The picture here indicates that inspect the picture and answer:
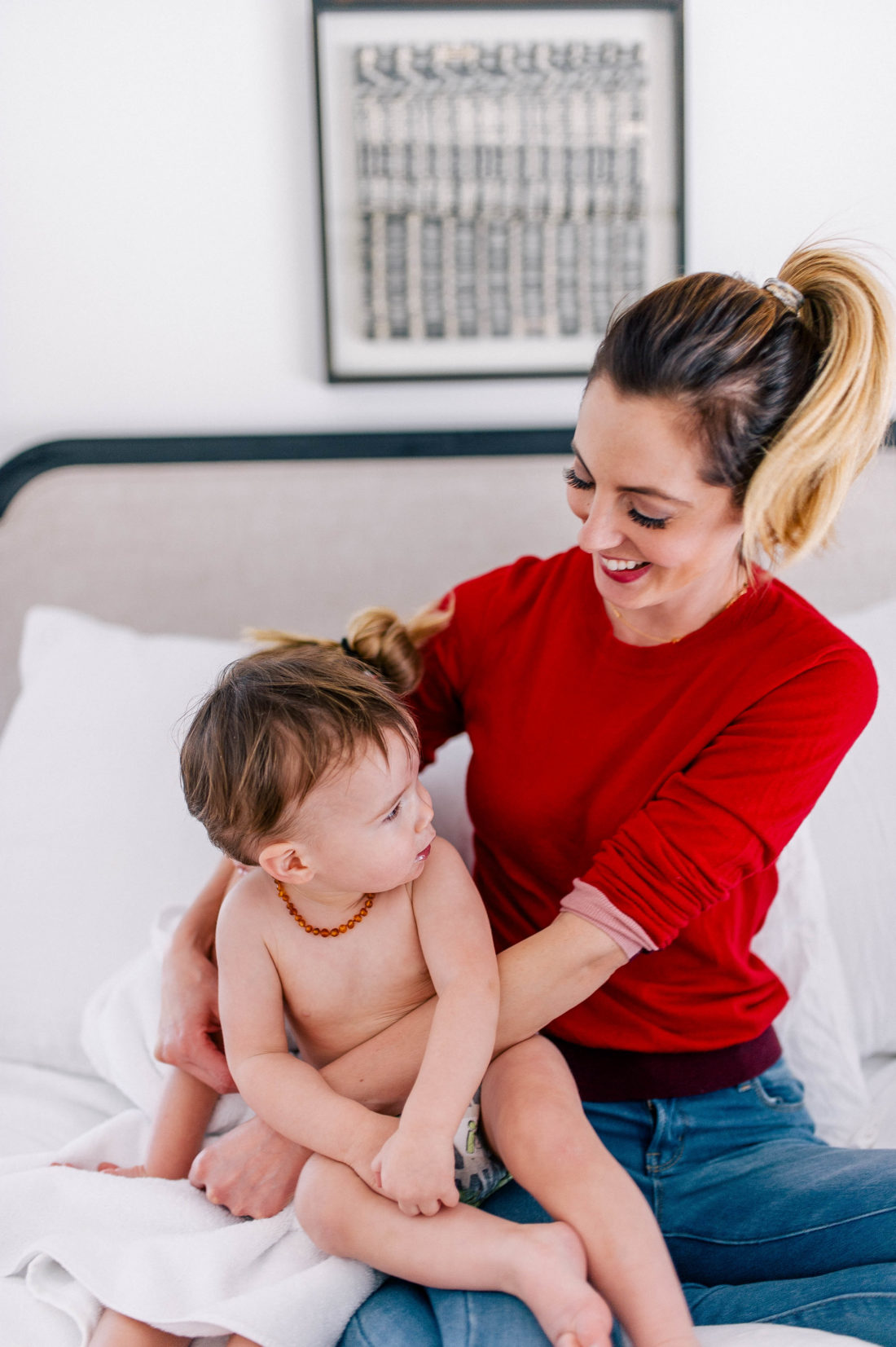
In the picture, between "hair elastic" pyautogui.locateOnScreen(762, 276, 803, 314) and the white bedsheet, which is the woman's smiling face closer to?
"hair elastic" pyautogui.locateOnScreen(762, 276, 803, 314)

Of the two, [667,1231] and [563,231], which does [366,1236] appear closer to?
[667,1231]

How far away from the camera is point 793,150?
180 cm

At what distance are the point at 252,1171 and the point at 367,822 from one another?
0.39 meters

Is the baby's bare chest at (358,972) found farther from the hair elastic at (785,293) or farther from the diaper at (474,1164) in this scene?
the hair elastic at (785,293)

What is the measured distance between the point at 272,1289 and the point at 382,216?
63.8 inches

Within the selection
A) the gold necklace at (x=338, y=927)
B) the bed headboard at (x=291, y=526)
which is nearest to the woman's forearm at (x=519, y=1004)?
the gold necklace at (x=338, y=927)

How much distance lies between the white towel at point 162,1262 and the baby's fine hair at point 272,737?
0.36 m

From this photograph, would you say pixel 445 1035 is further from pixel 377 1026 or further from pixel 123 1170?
pixel 123 1170

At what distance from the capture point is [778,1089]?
119cm

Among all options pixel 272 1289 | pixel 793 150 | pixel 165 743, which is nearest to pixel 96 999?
pixel 165 743

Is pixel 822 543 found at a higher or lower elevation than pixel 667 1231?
higher

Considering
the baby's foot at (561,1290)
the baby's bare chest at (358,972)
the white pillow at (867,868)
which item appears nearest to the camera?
the baby's foot at (561,1290)

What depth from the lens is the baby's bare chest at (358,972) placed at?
1081mm

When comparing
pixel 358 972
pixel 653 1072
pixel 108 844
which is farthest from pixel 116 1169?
pixel 653 1072
